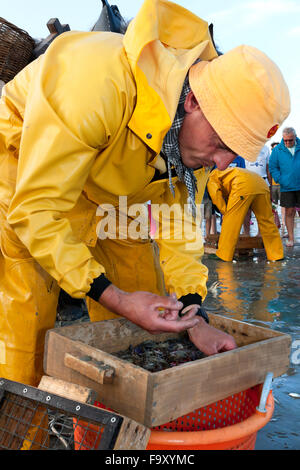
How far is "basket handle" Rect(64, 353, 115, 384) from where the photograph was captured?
121cm

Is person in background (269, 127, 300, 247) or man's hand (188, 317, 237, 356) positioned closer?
man's hand (188, 317, 237, 356)

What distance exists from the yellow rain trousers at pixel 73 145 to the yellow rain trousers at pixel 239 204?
4421 millimetres

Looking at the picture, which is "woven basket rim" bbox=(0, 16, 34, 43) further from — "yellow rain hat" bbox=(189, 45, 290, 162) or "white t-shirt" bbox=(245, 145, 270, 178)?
"white t-shirt" bbox=(245, 145, 270, 178)

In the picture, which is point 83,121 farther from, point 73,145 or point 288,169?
point 288,169

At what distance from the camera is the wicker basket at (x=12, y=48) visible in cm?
308

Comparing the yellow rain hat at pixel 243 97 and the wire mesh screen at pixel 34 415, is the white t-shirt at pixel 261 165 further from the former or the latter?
the wire mesh screen at pixel 34 415

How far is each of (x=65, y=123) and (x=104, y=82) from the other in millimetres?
182

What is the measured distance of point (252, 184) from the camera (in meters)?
6.03

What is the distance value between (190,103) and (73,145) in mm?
493

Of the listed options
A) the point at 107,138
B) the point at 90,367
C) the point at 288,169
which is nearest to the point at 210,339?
the point at 90,367

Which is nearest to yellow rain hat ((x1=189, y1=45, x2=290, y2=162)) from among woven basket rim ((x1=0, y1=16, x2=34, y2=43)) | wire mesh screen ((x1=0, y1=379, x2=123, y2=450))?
wire mesh screen ((x1=0, y1=379, x2=123, y2=450))

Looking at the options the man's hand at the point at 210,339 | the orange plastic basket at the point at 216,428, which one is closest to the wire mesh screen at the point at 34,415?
the orange plastic basket at the point at 216,428

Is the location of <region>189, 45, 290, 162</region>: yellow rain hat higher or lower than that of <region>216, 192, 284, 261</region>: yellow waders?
higher

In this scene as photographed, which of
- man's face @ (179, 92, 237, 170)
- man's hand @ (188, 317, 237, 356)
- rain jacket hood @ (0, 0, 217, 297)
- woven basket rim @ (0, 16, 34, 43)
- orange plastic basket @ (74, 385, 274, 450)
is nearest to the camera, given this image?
orange plastic basket @ (74, 385, 274, 450)
